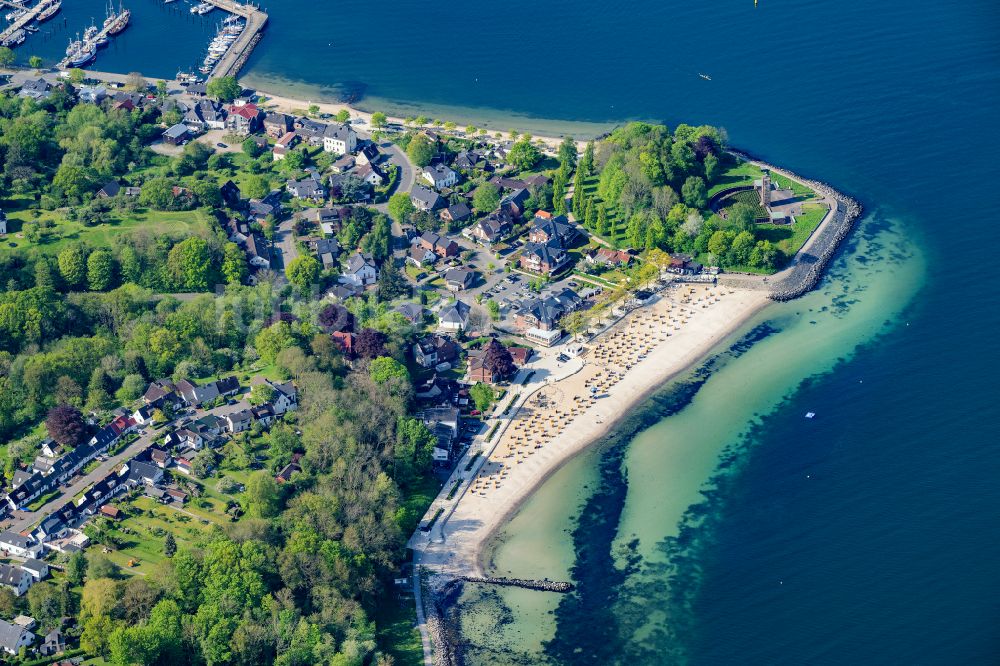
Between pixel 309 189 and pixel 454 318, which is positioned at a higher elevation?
pixel 309 189

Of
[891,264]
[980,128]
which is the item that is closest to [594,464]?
[891,264]

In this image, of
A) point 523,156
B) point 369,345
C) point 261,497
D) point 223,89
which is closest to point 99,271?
point 369,345

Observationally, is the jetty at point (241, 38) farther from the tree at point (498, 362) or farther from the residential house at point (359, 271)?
the tree at point (498, 362)

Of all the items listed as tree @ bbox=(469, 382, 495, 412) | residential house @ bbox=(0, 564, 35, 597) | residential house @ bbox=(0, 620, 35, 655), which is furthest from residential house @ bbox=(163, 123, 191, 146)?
residential house @ bbox=(0, 620, 35, 655)

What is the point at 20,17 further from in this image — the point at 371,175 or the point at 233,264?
the point at 233,264

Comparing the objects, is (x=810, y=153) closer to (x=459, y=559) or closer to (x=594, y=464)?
(x=594, y=464)

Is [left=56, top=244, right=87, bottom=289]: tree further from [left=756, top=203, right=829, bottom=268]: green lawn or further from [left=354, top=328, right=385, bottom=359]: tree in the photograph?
[left=756, top=203, right=829, bottom=268]: green lawn
